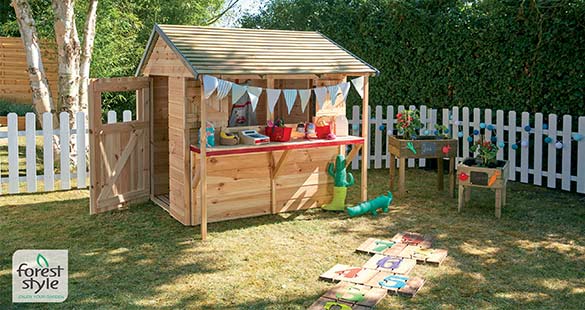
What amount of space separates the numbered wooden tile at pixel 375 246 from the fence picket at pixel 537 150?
4.02 meters

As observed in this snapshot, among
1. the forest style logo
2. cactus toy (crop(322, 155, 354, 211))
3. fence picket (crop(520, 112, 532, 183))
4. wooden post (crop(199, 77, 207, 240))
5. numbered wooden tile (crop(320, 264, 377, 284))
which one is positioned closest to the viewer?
the forest style logo

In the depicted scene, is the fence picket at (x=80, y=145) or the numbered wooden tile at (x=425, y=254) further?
the fence picket at (x=80, y=145)

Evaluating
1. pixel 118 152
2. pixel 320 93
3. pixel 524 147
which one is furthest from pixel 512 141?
pixel 118 152

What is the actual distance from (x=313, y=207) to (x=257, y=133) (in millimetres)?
1421

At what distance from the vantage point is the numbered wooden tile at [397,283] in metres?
5.31

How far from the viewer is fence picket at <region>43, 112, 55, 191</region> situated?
9391mm

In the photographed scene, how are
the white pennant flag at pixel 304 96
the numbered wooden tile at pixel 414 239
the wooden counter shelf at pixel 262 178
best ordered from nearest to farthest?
the numbered wooden tile at pixel 414 239 < the wooden counter shelf at pixel 262 178 < the white pennant flag at pixel 304 96

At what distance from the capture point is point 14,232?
7.20m

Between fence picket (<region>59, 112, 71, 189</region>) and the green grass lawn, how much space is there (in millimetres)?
323

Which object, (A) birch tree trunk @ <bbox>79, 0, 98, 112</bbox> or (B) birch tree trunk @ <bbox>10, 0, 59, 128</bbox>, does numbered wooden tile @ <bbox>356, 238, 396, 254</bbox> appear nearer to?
(A) birch tree trunk @ <bbox>79, 0, 98, 112</bbox>

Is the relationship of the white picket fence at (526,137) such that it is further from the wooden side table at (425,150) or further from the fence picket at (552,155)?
the wooden side table at (425,150)

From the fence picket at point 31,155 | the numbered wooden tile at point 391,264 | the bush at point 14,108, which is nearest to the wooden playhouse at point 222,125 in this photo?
the fence picket at point 31,155

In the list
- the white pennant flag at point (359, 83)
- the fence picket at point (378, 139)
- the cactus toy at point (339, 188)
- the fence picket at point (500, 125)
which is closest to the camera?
the cactus toy at point (339, 188)

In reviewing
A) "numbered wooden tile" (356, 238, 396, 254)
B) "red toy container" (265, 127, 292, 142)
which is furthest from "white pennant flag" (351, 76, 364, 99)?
"numbered wooden tile" (356, 238, 396, 254)
